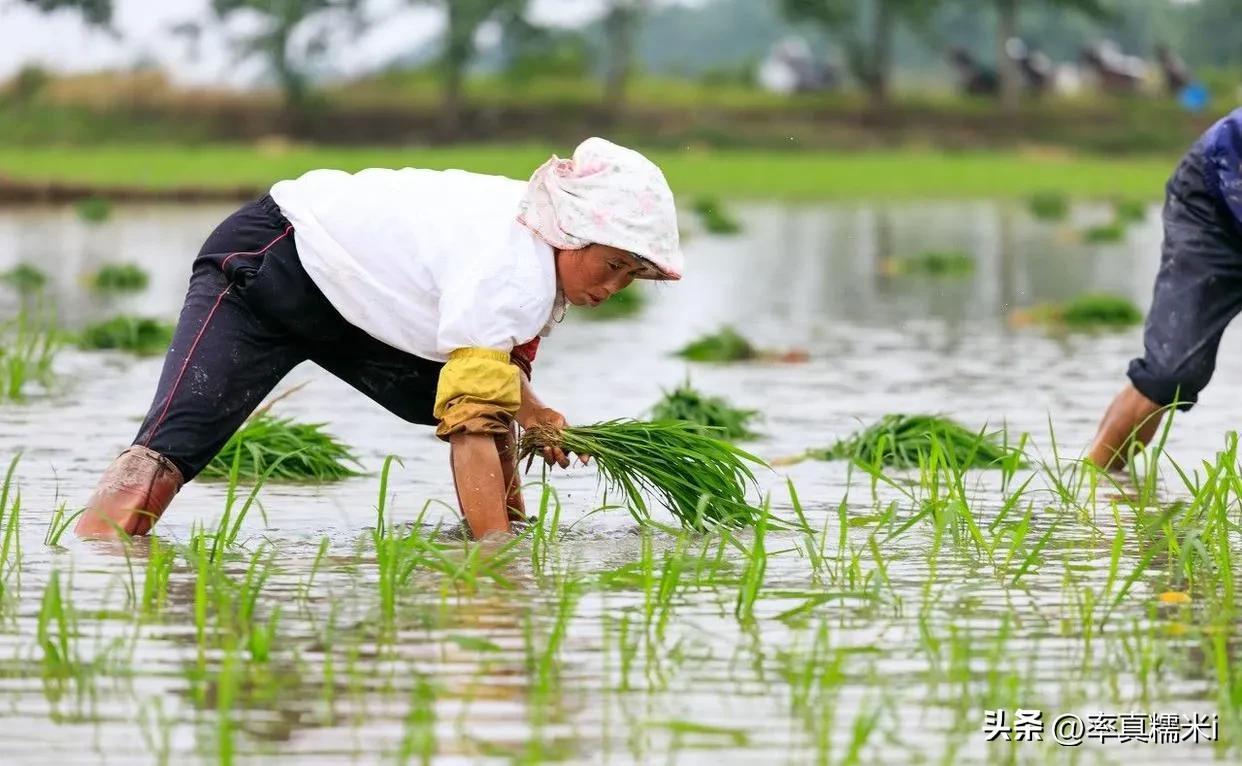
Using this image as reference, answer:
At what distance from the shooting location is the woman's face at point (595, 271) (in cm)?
543

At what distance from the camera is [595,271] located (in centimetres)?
546

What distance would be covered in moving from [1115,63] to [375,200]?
62.4 meters

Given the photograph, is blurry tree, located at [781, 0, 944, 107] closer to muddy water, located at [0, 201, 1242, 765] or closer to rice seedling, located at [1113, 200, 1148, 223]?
rice seedling, located at [1113, 200, 1148, 223]

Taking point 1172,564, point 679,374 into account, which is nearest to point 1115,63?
point 679,374

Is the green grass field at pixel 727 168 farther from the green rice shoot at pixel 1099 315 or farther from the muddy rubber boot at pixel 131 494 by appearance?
the muddy rubber boot at pixel 131 494

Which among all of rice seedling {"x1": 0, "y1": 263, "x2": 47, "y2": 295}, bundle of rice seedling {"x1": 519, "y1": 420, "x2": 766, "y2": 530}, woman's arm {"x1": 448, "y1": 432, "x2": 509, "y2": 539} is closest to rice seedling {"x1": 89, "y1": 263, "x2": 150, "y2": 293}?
rice seedling {"x1": 0, "y1": 263, "x2": 47, "y2": 295}

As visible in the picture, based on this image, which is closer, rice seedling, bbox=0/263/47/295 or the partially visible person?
the partially visible person

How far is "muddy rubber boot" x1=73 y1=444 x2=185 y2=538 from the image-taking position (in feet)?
19.0

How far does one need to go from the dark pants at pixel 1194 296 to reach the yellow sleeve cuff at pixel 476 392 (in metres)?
2.48

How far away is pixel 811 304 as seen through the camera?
1507 cm

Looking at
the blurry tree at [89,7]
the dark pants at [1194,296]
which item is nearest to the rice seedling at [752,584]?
the dark pants at [1194,296]

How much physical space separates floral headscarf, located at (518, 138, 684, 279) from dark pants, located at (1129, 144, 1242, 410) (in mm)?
2234

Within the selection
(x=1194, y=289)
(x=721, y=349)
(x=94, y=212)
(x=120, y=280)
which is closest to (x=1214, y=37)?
(x=94, y=212)

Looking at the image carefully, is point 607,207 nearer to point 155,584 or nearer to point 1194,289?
point 155,584
